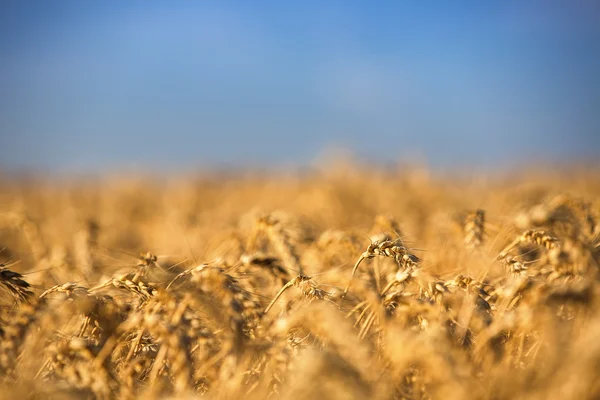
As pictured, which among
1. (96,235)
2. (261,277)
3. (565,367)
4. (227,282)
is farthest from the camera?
(96,235)

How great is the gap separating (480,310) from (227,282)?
2.88ft

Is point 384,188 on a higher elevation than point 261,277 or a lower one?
higher

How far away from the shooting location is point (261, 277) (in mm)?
3225

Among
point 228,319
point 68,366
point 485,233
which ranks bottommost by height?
point 68,366

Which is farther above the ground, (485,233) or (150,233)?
(485,233)

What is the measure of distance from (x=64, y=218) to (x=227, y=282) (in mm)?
6899

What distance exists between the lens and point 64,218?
7852 millimetres

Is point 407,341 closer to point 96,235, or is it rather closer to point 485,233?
point 485,233

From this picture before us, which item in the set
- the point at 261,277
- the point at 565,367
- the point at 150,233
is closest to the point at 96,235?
the point at 261,277

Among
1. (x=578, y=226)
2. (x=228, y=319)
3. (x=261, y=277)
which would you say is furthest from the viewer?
(x=261, y=277)

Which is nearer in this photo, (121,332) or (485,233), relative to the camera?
(121,332)

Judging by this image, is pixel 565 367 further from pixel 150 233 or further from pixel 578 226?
pixel 150 233

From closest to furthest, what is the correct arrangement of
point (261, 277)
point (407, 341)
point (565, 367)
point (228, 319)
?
point (565, 367), point (407, 341), point (228, 319), point (261, 277)

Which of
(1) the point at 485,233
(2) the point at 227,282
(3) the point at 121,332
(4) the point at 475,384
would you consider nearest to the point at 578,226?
(1) the point at 485,233
